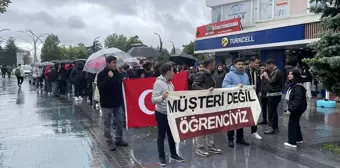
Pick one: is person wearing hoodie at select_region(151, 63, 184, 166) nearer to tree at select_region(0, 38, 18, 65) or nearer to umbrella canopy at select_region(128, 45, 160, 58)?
umbrella canopy at select_region(128, 45, 160, 58)

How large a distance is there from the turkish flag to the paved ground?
506 mm

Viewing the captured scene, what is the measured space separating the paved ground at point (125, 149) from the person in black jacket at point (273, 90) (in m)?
0.31

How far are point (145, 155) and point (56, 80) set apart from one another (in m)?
13.3

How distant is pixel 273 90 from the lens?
27.5 ft

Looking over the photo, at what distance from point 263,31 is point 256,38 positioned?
2.41ft

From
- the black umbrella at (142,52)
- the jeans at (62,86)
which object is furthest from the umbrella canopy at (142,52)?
the jeans at (62,86)

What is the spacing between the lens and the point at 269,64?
8531 mm

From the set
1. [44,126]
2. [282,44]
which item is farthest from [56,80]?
[282,44]

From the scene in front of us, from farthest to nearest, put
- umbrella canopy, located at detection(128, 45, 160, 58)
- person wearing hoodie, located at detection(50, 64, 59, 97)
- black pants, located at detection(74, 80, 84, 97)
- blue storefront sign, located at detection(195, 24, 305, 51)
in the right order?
person wearing hoodie, located at detection(50, 64, 59, 97) → blue storefront sign, located at detection(195, 24, 305, 51) → umbrella canopy, located at detection(128, 45, 160, 58) → black pants, located at detection(74, 80, 84, 97)

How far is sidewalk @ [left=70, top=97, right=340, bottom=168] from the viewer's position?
6.06 m

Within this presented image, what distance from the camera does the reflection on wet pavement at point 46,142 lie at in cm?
624

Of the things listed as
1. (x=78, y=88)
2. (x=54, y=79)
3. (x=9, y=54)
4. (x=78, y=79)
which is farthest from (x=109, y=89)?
(x=9, y=54)

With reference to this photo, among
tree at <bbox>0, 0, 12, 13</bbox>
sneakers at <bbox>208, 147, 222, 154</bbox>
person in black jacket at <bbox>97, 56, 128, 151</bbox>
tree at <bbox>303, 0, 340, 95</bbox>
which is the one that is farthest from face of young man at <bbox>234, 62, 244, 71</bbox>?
tree at <bbox>0, 0, 12, 13</bbox>

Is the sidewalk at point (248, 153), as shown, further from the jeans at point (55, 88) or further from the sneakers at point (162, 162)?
the jeans at point (55, 88)
